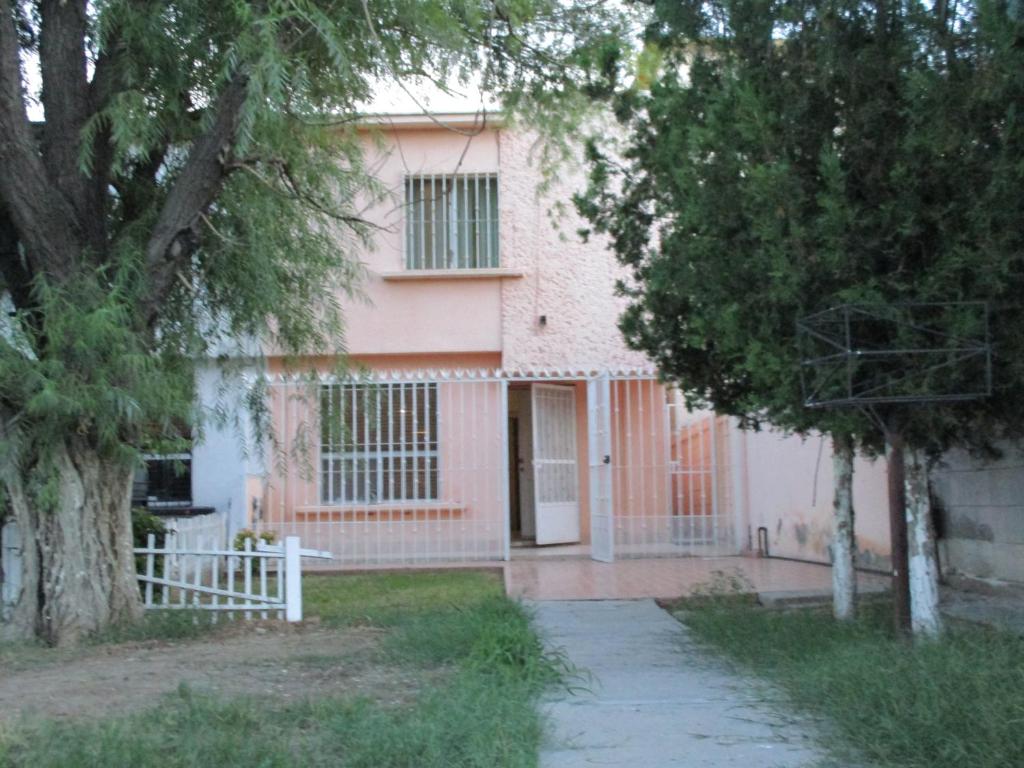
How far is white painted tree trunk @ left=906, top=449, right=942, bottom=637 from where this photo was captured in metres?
7.01

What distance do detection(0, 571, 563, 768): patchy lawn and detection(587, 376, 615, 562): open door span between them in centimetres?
520

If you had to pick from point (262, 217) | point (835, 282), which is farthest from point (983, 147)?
point (262, 217)

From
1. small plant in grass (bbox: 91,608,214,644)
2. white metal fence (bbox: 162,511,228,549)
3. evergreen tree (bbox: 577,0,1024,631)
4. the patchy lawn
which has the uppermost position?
evergreen tree (bbox: 577,0,1024,631)

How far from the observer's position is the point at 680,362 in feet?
29.9

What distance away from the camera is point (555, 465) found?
52.3 ft

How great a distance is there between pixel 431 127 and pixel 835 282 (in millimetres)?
10015

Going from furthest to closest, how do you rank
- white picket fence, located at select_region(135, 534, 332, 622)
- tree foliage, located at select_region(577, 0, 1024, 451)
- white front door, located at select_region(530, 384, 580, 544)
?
white front door, located at select_region(530, 384, 580, 544)
white picket fence, located at select_region(135, 534, 332, 622)
tree foliage, located at select_region(577, 0, 1024, 451)

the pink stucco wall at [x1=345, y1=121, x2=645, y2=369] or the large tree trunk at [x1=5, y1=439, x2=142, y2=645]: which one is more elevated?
the pink stucco wall at [x1=345, y1=121, x2=645, y2=369]

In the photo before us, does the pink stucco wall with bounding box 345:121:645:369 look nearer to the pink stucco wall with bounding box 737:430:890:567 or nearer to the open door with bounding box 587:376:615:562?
the open door with bounding box 587:376:615:562

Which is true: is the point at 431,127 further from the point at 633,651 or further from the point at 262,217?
the point at 633,651

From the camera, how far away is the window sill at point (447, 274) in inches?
624

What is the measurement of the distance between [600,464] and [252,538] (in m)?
4.50

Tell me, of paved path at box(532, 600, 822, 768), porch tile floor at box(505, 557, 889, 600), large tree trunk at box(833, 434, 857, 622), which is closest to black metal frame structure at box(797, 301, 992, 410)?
large tree trunk at box(833, 434, 857, 622)

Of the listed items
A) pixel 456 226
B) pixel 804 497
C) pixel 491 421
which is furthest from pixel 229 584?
pixel 456 226
